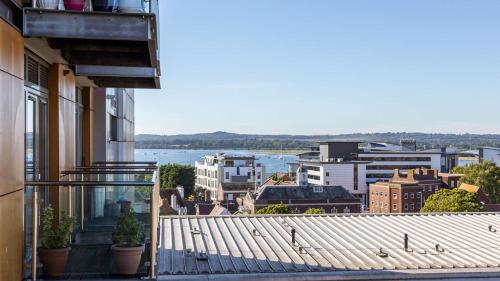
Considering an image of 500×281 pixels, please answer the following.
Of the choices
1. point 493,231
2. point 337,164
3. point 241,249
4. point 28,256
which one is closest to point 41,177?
Result: point 28,256

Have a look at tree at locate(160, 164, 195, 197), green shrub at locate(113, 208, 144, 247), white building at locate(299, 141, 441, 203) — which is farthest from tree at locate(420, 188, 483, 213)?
tree at locate(160, 164, 195, 197)

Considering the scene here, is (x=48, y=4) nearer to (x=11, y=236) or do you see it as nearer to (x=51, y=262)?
(x=11, y=236)

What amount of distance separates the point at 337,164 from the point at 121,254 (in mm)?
82950

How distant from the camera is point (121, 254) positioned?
651cm

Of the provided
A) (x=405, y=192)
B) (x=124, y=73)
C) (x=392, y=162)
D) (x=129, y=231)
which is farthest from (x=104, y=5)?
(x=392, y=162)

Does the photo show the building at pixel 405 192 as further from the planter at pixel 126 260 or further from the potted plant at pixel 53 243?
the potted plant at pixel 53 243

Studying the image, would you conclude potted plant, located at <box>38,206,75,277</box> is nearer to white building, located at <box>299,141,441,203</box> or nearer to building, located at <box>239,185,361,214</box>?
building, located at <box>239,185,361,214</box>

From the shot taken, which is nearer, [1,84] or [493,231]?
[1,84]

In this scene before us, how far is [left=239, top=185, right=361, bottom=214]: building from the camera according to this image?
52.2m

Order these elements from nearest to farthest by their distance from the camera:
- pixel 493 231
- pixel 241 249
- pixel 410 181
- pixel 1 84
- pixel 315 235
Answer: pixel 1 84 < pixel 241 249 < pixel 315 235 < pixel 493 231 < pixel 410 181

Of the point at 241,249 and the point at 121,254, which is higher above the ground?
the point at 121,254

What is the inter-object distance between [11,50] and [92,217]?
227cm

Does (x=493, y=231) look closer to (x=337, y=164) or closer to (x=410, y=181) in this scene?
(x=410, y=181)

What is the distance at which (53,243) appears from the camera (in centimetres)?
645
